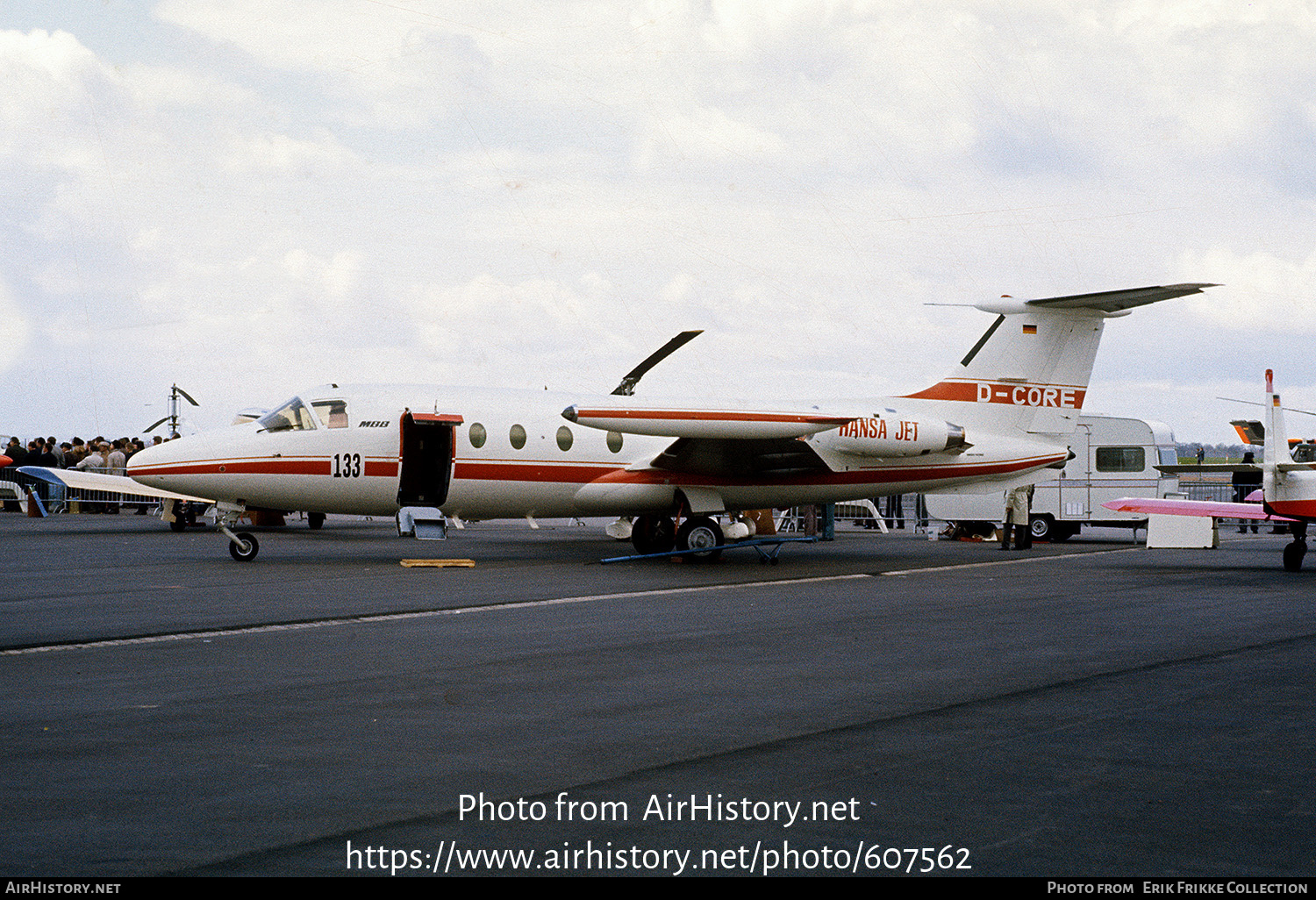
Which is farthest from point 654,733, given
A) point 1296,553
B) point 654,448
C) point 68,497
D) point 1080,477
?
point 68,497

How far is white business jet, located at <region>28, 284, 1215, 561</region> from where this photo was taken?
20609 mm

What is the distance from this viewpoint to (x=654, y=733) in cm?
703

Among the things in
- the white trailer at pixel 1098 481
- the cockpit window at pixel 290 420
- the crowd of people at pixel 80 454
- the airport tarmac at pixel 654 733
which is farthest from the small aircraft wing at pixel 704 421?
the crowd of people at pixel 80 454

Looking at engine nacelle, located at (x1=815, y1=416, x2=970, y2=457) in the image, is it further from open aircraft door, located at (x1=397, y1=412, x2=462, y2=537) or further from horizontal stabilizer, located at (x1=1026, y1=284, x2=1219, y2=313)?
open aircraft door, located at (x1=397, y1=412, x2=462, y2=537)

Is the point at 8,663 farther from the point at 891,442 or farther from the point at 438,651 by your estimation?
the point at 891,442

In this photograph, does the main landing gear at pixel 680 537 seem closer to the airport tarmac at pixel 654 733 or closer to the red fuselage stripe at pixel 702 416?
the red fuselage stripe at pixel 702 416

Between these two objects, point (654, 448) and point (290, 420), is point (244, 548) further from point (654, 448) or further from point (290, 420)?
point (654, 448)

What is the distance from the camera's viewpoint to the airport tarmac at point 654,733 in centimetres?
488

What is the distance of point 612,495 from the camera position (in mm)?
22375

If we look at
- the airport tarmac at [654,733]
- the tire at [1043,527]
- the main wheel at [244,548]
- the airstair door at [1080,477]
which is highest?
the airstair door at [1080,477]

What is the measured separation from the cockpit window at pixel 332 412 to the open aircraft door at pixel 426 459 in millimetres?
991

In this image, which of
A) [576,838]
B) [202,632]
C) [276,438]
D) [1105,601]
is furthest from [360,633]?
[276,438]

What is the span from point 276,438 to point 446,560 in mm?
3601

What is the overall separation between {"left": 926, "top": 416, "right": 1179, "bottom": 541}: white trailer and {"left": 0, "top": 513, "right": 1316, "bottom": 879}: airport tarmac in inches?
562
